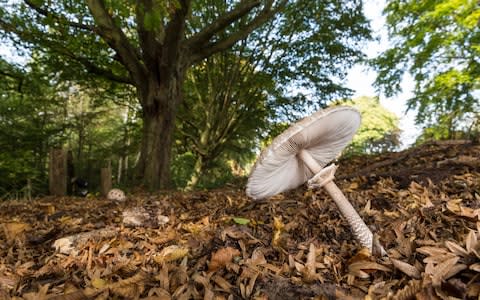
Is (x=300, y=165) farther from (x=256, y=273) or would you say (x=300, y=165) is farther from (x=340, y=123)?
(x=256, y=273)

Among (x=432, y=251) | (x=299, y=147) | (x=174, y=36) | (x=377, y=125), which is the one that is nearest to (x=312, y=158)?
(x=299, y=147)

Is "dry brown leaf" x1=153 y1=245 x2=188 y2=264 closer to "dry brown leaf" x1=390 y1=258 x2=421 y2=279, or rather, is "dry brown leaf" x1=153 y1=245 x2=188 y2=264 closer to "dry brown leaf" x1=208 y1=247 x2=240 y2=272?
"dry brown leaf" x1=208 y1=247 x2=240 y2=272

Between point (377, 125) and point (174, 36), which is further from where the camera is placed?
point (377, 125)

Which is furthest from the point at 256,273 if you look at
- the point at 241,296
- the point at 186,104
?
the point at 186,104

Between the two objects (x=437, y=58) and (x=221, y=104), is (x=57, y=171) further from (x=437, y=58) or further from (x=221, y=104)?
(x=437, y=58)

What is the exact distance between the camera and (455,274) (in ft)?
3.68

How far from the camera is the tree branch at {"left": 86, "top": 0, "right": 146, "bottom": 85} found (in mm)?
4484

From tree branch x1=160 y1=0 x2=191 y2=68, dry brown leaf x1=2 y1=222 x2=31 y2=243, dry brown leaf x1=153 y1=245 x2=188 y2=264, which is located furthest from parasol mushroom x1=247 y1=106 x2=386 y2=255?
tree branch x1=160 y1=0 x2=191 y2=68

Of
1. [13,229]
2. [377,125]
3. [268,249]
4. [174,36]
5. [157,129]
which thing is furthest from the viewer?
[377,125]

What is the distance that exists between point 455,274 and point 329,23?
30.8 ft

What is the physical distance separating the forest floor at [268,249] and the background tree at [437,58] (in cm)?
577

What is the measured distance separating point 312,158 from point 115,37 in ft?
15.1

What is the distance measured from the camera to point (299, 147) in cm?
170

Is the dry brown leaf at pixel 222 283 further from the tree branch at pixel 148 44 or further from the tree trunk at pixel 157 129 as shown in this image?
the tree branch at pixel 148 44
